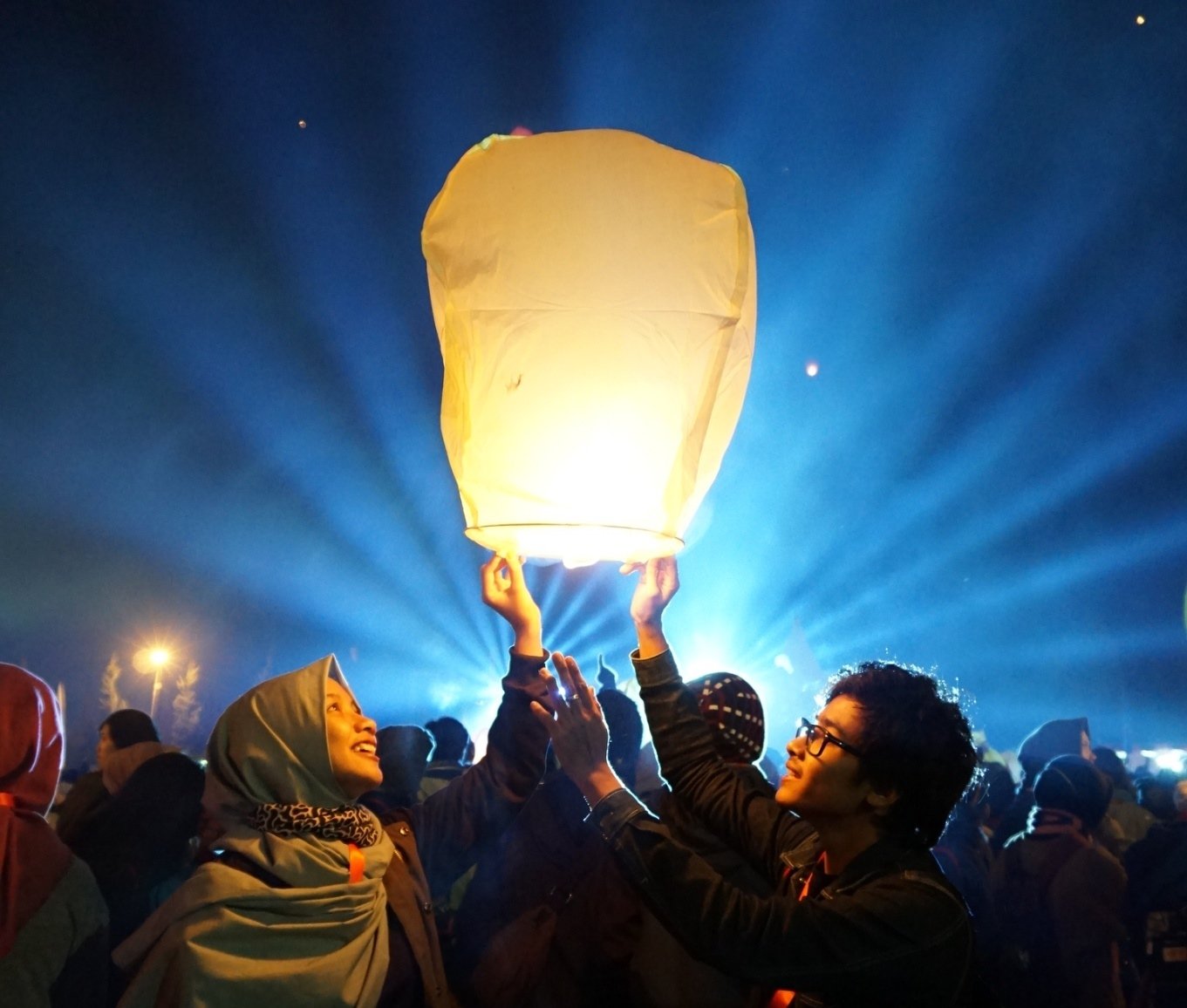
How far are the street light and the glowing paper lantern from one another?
1597 centimetres

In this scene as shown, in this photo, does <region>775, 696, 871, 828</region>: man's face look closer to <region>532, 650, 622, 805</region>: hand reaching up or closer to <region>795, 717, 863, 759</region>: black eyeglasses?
<region>795, 717, 863, 759</region>: black eyeglasses

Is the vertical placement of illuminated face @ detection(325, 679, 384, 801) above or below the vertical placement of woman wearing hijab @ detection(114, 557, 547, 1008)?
above

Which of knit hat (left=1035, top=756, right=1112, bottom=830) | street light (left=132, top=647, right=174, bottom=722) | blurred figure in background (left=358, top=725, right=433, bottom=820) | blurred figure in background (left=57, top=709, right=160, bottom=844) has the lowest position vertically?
blurred figure in background (left=57, top=709, right=160, bottom=844)

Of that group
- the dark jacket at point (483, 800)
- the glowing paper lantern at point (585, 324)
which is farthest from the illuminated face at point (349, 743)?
the glowing paper lantern at point (585, 324)

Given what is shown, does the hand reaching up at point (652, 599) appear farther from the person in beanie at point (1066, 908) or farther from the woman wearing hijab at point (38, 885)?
the person in beanie at point (1066, 908)

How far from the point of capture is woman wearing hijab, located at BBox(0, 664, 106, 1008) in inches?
90.4

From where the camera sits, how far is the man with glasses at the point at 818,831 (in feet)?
5.17

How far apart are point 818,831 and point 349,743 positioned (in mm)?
1177

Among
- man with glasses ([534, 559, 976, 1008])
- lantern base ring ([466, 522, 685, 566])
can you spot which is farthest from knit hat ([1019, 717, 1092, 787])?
lantern base ring ([466, 522, 685, 566])

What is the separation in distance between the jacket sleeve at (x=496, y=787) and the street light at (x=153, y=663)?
1514 centimetres

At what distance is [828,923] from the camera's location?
158 centimetres

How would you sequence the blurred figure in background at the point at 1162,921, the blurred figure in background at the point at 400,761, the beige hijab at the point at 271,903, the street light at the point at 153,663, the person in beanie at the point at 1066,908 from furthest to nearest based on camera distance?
the street light at the point at 153,663 < the blurred figure in background at the point at 1162,921 < the person in beanie at the point at 1066,908 < the blurred figure in background at the point at 400,761 < the beige hijab at the point at 271,903

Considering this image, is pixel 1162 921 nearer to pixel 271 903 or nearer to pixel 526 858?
pixel 526 858

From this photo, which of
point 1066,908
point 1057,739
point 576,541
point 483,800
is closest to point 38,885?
point 483,800
